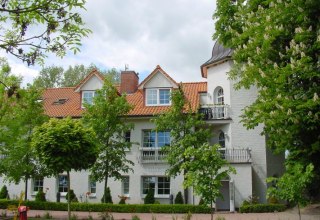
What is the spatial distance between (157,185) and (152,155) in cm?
219

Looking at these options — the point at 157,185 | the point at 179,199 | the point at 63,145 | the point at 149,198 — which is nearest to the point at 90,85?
the point at 157,185

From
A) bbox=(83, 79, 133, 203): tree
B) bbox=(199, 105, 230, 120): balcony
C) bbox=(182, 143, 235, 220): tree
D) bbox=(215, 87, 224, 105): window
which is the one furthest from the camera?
bbox=(215, 87, 224, 105): window

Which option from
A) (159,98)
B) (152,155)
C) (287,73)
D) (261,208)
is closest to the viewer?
(287,73)

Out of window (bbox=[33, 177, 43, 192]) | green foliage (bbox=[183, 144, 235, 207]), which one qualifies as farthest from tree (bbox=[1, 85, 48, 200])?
green foliage (bbox=[183, 144, 235, 207])

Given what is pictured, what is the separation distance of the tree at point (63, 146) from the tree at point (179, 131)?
7.31 meters

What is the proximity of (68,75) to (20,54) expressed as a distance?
52160 millimetres

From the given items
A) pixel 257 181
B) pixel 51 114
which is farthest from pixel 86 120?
pixel 257 181

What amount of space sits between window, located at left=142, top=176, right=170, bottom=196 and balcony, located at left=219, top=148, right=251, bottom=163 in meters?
4.67

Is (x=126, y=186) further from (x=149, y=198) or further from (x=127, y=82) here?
(x=127, y=82)

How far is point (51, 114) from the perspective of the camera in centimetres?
3100

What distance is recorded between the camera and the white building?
26281mm

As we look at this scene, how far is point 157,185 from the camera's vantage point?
28.0 metres

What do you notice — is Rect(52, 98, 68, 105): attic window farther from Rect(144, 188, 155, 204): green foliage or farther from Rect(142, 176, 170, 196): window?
Result: Rect(144, 188, 155, 204): green foliage

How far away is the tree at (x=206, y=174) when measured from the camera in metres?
15.0
